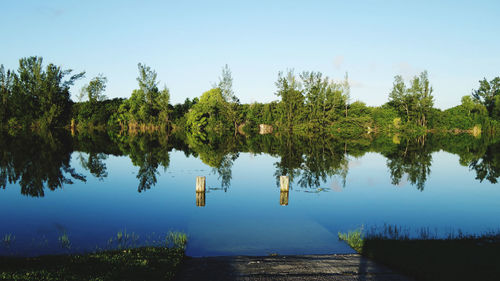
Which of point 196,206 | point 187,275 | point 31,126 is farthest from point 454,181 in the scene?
point 31,126

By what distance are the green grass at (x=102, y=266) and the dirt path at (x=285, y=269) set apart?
1.46 feet

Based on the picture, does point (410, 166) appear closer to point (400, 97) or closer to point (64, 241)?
point (64, 241)

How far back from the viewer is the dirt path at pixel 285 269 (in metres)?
6.81

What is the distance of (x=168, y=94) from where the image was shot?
257ft

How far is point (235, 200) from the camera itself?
666 inches

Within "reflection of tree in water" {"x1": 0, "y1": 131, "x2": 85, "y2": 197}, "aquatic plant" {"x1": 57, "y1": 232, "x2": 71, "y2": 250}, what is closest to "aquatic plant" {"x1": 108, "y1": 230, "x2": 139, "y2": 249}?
"aquatic plant" {"x1": 57, "y1": 232, "x2": 71, "y2": 250}

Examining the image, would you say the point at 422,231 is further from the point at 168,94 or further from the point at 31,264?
the point at 168,94

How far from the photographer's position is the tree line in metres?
73.9

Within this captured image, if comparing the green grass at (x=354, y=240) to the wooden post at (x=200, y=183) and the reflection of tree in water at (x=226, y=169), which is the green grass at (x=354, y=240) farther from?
the reflection of tree in water at (x=226, y=169)

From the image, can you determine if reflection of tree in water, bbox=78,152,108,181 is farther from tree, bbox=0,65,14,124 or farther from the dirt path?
tree, bbox=0,65,14,124

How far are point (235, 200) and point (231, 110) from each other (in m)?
62.5

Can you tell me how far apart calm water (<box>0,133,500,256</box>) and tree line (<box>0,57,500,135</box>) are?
4357 centimetres

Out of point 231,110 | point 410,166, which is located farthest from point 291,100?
point 410,166

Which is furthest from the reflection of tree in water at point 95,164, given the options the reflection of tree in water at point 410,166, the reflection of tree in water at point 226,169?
A: the reflection of tree in water at point 410,166
